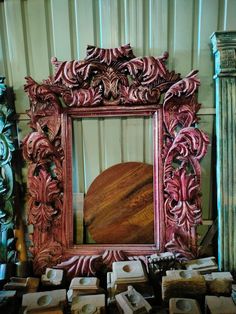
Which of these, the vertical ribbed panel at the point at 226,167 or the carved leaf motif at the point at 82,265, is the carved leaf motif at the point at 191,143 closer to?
the vertical ribbed panel at the point at 226,167

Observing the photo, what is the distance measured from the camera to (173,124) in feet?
4.77

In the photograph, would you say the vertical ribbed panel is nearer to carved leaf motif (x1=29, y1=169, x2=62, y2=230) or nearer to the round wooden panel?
the round wooden panel

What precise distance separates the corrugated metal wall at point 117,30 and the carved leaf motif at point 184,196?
0.54 feet

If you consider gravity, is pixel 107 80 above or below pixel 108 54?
below

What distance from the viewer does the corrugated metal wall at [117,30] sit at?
141 centimetres

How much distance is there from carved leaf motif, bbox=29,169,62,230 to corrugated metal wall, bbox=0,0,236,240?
59 centimetres

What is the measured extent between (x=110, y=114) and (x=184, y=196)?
62cm

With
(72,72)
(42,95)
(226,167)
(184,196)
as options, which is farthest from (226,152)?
(42,95)

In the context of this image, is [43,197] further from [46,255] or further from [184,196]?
[184,196]

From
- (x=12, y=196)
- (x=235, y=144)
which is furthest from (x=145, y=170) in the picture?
(x=12, y=196)

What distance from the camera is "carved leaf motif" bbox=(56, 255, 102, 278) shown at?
1.45 m

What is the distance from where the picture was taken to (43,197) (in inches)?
58.7

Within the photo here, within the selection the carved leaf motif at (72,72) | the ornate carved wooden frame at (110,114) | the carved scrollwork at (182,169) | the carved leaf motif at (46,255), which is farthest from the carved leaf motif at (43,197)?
the carved scrollwork at (182,169)

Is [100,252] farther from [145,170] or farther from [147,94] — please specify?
[147,94]
